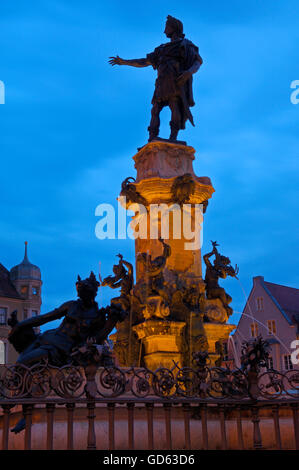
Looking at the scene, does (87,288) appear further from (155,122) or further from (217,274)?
(155,122)

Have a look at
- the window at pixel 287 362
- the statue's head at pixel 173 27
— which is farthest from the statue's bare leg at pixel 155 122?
the window at pixel 287 362

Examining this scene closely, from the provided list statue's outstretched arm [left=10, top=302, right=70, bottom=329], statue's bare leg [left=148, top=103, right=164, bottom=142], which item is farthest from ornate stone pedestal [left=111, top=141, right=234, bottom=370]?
statue's outstretched arm [left=10, top=302, right=70, bottom=329]

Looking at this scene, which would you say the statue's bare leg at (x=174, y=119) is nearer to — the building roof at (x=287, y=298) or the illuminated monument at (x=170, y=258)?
the illuminated monument at (x=170, y=258)

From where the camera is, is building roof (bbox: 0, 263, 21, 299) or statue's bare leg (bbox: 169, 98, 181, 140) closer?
statue's bare leg (bbox: 169, 98, 181, 140)

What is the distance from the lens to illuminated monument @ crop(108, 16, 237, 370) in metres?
13.5

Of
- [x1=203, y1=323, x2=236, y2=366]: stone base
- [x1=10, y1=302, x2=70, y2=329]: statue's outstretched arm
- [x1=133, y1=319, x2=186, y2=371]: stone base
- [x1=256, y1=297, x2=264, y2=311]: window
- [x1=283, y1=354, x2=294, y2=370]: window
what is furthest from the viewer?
[x1=256, y1=297, x2=264, y2=311]: window

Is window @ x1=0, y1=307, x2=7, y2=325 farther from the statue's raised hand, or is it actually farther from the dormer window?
the statue's raised hand

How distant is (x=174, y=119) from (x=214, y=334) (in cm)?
542

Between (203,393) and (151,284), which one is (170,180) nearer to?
(151,284)

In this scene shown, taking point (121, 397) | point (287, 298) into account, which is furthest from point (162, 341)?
point (287, 298)

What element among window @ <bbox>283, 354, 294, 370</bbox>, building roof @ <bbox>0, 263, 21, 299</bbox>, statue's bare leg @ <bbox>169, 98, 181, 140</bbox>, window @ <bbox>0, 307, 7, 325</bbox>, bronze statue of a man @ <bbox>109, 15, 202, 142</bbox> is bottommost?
window @ <bbox>283, 354, 294, 370</bbox>

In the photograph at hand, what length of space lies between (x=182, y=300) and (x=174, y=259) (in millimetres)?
999

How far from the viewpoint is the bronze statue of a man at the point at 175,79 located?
15.7 meters
